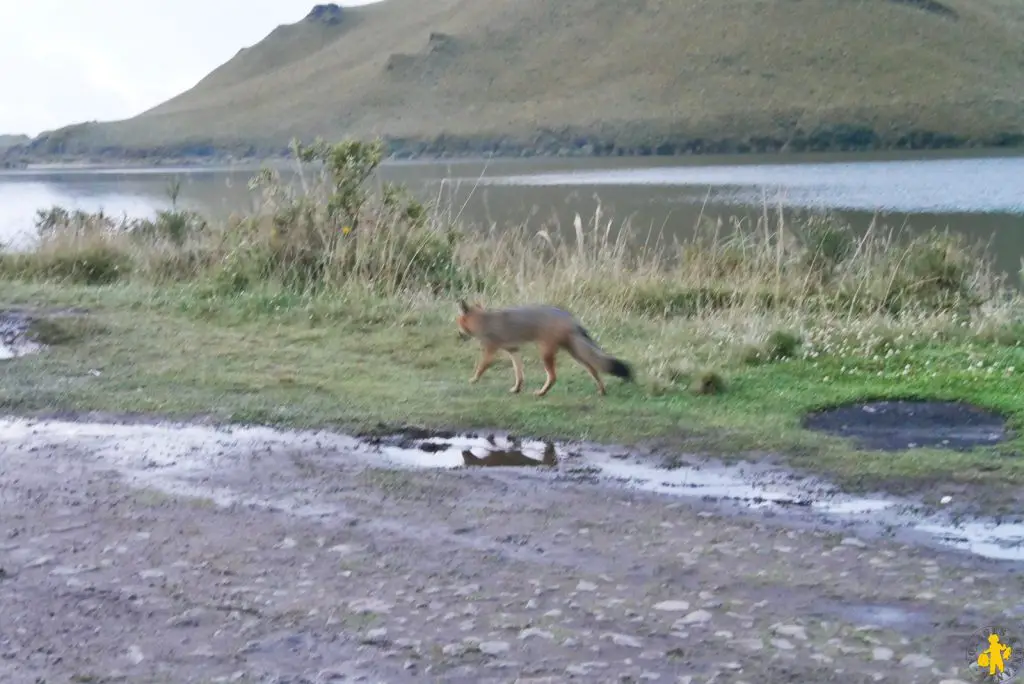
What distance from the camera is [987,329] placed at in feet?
30.3

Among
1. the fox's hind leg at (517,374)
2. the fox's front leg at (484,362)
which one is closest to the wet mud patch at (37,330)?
→ the fox's front leg at (484,362)

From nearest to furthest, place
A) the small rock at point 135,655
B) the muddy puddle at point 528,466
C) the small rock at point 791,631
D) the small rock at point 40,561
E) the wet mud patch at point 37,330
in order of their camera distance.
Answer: the small rock at point 135,655
the small rock at point 791,631
the small rock at point 40,561
the muddy puddle at point 528,466
the wet mud patch at point 37,330

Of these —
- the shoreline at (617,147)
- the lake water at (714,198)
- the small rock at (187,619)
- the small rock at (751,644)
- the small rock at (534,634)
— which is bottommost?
the small rock at (751,644)

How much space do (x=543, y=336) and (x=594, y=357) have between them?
1.23 feet

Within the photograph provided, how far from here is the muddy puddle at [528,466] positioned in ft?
16.7

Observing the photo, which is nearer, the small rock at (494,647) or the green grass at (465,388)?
the small rock at (494,647)

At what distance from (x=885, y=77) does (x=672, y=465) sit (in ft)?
255

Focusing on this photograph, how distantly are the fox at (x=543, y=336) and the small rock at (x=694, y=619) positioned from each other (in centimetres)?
346

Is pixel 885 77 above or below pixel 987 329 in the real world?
above

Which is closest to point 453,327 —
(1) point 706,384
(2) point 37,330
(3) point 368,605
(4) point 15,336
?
(1) point 706,384

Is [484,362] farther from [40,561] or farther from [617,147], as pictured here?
[617,147]

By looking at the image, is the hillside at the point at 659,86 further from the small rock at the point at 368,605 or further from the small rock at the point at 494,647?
the small rock at the point at 494,647

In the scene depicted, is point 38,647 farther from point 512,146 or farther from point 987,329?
point 512,146

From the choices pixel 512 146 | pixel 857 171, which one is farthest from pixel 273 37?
pixel 857 171
